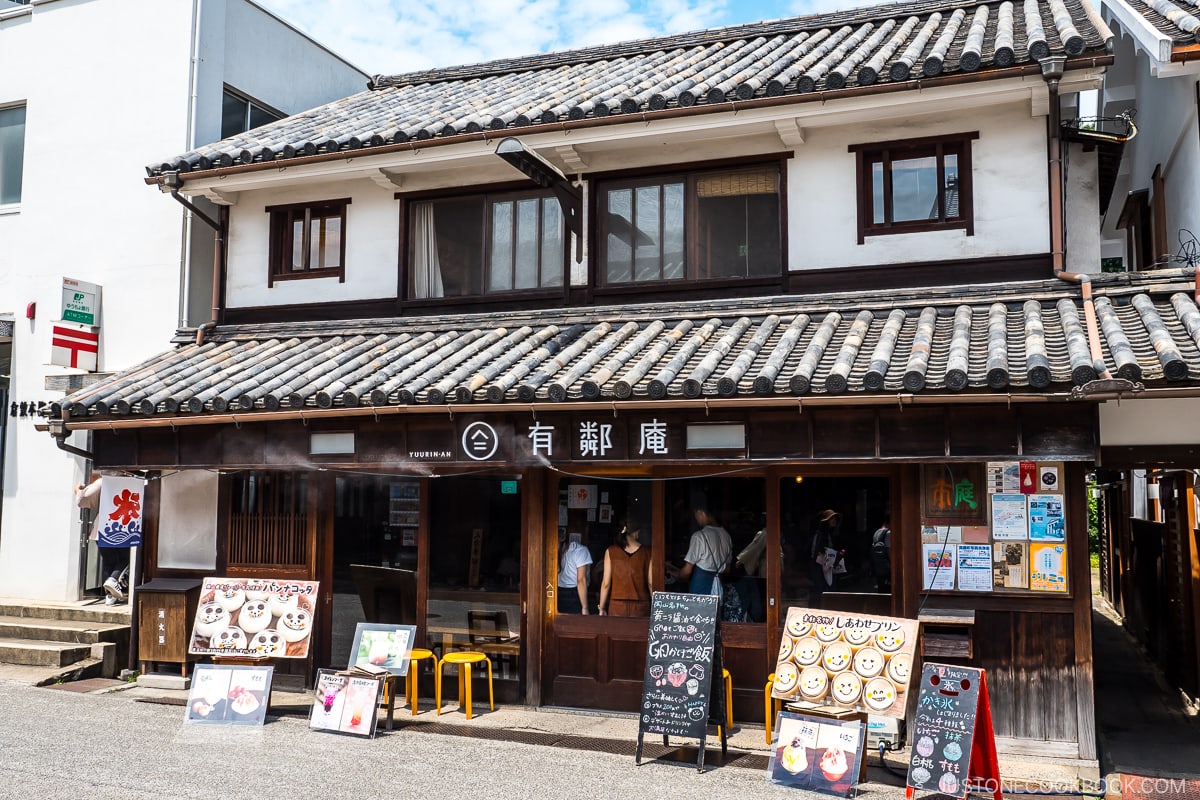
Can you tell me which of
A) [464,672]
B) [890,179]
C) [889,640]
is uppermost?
[890,179]

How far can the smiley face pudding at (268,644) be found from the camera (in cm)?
1060

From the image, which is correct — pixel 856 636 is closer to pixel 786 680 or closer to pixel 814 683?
pixel 814 683

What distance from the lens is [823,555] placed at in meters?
10.1

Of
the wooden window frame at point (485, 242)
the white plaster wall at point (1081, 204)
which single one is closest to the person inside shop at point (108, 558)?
the wooden window frame at point (485, 242)

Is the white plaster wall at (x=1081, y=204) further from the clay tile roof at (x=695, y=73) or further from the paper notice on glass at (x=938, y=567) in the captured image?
the paper notice on glass at (x=938, y=567)

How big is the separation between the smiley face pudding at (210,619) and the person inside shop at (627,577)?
13.8 feet

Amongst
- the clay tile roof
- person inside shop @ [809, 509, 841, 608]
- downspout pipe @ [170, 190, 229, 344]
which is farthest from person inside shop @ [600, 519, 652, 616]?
downspout pipe @ [170, 190, 229, 344]

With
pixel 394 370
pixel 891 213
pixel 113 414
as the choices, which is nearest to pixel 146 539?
pixel 113 414

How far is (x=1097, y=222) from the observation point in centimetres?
1098

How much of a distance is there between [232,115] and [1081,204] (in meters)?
12.4

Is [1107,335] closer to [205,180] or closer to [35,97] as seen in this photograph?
[205,180]

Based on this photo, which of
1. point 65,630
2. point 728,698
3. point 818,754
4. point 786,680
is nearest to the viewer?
point 818,754

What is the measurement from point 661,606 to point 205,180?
27.2ft

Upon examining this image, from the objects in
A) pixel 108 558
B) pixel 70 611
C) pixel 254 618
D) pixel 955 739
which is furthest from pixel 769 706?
pixel 108 558
